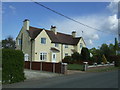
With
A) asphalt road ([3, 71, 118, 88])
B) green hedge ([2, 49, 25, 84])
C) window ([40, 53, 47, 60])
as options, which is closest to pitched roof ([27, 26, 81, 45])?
window ([40, 53, 47, 60])

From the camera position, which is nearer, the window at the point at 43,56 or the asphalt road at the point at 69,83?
the asphalt road at the point at 69,83

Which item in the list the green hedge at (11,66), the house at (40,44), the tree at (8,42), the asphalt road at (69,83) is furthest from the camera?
the tree at (8,42)

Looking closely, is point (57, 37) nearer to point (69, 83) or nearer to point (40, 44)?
point (40, 44)

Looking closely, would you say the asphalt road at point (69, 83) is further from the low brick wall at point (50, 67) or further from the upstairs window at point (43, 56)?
the upstairs window at point (43, 56)

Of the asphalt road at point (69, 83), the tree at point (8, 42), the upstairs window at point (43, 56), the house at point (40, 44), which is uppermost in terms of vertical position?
the tree at point (8, 42)

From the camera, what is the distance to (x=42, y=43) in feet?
119

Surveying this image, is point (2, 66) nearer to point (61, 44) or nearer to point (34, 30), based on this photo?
point (34, 30)

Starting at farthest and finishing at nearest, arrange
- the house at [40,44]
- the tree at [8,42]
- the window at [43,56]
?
the tree at [8,42]
the window at [43,56]
the house at [40,44]

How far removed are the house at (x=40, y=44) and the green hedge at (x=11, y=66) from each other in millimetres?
20491

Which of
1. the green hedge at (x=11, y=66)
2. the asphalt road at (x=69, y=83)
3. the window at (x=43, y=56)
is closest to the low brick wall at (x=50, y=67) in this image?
the asphalt road at (x=69, y=83)

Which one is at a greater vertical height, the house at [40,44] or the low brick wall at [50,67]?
the house at [40,44]

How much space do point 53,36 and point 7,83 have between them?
28978 mm

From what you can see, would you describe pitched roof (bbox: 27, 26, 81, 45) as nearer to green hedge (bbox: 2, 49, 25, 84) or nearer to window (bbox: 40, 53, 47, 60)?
window (bbox: 40, 53, 47, 60)

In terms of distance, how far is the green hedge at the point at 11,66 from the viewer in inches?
502
